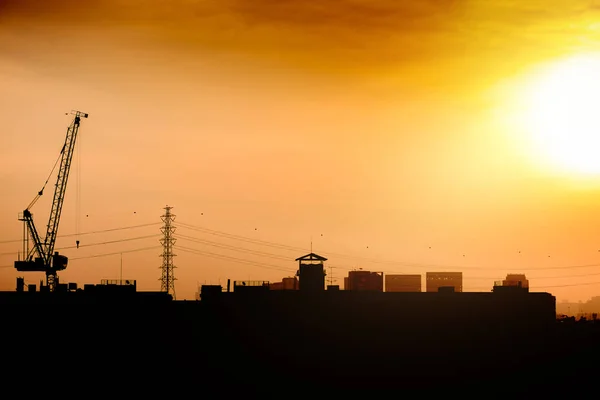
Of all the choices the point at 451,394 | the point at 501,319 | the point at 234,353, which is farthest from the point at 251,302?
the point at 501,319

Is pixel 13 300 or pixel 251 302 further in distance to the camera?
pixel 251 302

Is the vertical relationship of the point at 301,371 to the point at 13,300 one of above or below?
below

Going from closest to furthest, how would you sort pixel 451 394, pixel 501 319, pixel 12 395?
pixel 12 395
pixel 451 394
pixel 501 319

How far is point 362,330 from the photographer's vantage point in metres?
183

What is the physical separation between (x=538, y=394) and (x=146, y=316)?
7925 centimetres

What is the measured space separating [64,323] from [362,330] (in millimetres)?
60915

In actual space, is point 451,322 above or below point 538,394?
above

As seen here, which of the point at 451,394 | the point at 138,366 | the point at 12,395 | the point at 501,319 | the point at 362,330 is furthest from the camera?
the point at 501,319

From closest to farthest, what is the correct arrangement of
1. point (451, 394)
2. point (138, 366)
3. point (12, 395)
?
point (12, 395) → point (138, 366) → point (451, 394)

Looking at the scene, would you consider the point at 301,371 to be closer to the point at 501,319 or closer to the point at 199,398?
the point at 199,398

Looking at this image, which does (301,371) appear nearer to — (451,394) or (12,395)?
(451,394)

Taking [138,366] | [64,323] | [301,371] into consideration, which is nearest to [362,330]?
[301,371]

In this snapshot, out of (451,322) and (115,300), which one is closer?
(115,300)

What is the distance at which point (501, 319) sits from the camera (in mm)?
196375
